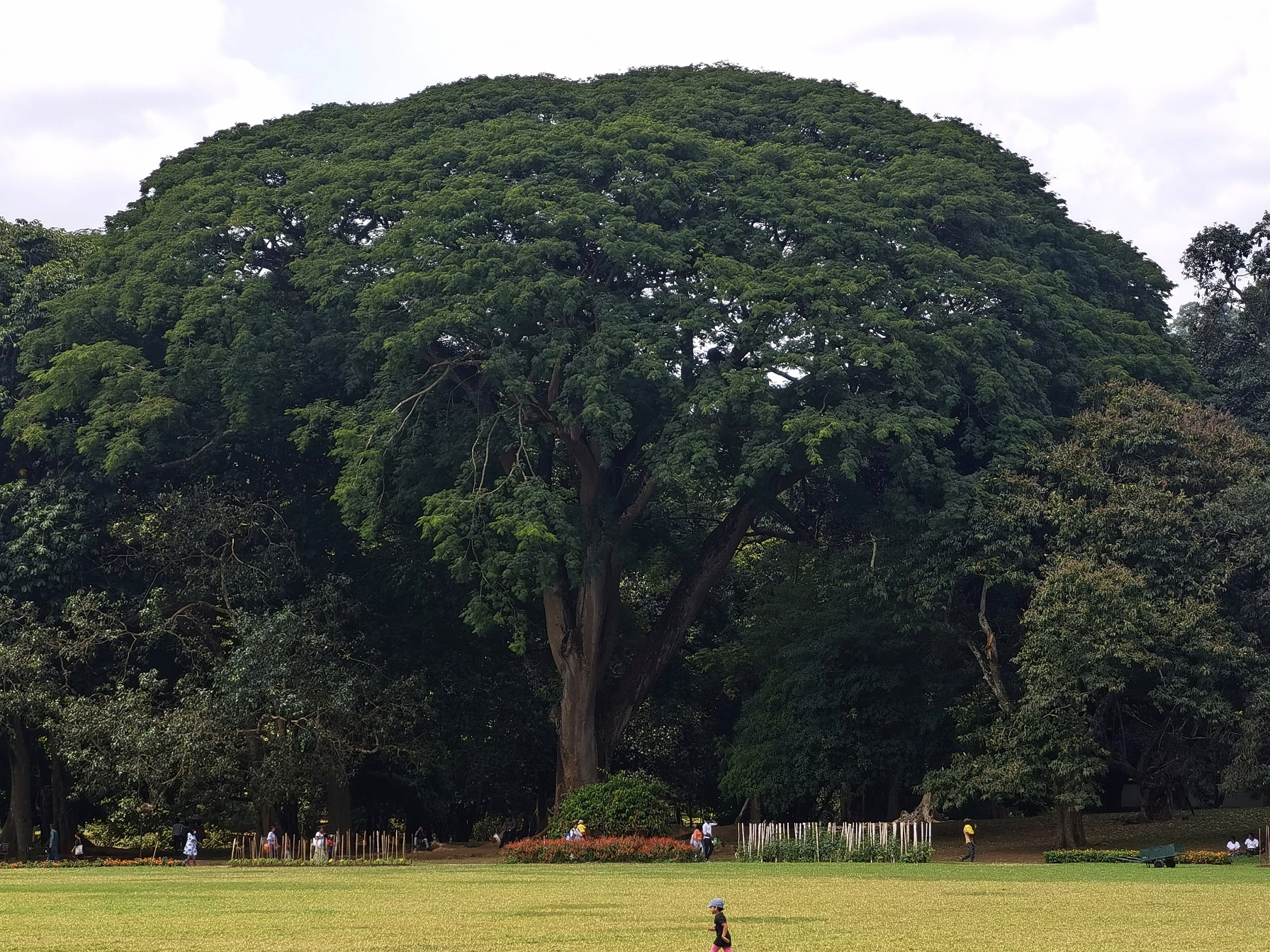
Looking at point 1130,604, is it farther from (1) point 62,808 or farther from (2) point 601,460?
(1) point 62,808

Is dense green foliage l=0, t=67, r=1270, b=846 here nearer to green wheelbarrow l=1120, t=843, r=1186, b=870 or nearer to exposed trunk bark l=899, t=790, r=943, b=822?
exposed trunk bark l=899, t=790, r=943, b=822

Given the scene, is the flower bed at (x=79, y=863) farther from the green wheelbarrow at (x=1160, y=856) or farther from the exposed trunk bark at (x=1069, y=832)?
the green wheelbarrow at (x=1160, y=856)

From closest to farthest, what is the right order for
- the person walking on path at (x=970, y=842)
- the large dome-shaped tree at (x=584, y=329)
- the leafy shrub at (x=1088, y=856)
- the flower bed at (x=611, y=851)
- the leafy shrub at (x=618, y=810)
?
the leafy shrub at (x=1088, y=856) → the flower bed at (x=611, y=851) → the person walking on path at (x=970, y=842) → the large dome-shaped tree at (x=584, y=329) → the leafy shrub at (x=618, y=810)

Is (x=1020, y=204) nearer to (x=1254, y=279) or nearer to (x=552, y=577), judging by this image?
(x=1254, y=279)

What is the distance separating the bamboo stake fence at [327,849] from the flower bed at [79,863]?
5.52 ft

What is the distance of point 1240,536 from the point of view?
3183 centimetres

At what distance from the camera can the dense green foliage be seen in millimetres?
32344

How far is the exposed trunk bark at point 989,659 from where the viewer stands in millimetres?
33156

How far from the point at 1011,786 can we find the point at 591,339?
12.5 metres

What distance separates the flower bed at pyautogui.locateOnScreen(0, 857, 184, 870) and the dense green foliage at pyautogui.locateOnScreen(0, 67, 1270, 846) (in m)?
1.35

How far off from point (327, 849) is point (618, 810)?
6.95m

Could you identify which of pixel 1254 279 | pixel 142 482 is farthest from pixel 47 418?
pixel 1254 279

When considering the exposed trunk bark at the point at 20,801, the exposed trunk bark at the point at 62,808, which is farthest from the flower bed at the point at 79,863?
the exposed trunk bark at the point at 62,808

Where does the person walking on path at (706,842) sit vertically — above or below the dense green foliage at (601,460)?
below
